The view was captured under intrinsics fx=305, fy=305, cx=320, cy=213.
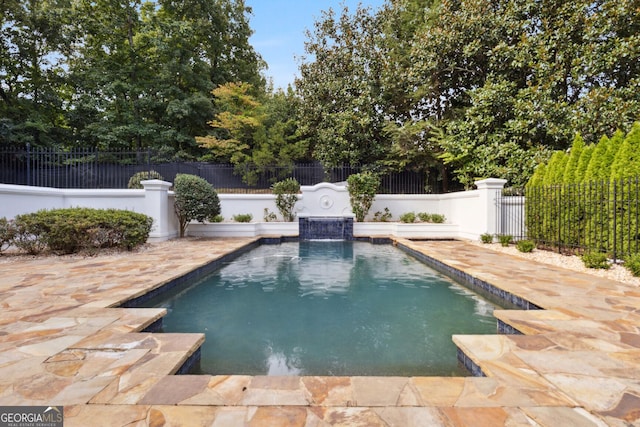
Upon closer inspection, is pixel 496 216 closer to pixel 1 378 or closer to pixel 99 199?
pixel 1 378

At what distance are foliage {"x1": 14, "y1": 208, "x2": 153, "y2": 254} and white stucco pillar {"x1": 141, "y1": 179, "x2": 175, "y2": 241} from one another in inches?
69.9

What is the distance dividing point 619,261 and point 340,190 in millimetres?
9017

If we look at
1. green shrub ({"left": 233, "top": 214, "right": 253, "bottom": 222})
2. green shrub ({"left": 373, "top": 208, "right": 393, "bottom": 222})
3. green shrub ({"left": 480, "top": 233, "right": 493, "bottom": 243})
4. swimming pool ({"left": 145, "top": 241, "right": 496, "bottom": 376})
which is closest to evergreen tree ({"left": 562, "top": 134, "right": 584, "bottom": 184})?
green shrub ({"left": 480, "top": 233, "right": 493, "bottom": 243})

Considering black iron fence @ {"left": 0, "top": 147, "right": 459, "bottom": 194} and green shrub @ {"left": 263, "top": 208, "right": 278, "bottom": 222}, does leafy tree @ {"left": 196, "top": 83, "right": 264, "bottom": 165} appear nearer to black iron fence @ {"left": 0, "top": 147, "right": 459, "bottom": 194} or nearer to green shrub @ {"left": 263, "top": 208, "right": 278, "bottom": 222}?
black iron fence @ {"left": 0, "top": 147, "right": 459, "bottom": 194}

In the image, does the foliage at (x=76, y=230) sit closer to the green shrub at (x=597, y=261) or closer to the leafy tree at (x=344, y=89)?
the green shrub at (x=597, y=261)

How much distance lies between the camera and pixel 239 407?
5.65 ft

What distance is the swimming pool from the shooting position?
2.77 metres

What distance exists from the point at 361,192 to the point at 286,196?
3094 mm

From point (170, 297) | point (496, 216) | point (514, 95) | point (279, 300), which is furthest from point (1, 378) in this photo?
point (514, 95)

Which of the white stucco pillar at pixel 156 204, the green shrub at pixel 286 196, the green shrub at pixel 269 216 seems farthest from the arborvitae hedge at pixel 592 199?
the white stucco pillar at pixel 156 204

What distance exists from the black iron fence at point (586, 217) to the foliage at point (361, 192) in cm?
529

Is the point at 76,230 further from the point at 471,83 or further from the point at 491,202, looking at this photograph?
the point at 471,83

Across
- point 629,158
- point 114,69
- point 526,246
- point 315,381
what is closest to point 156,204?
point 315,381

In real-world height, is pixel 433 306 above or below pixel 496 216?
below
